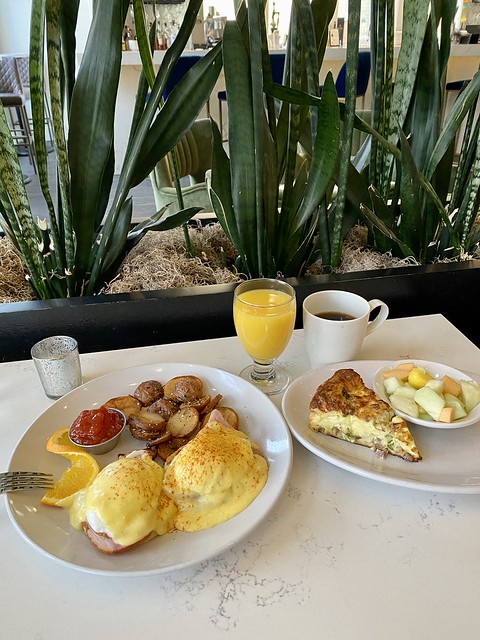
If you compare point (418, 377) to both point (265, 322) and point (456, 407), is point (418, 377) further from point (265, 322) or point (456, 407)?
point (265, 322)

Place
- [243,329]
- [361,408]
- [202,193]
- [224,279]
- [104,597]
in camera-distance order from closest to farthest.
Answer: [104,597] → [361,408] → [243,329] → [224,279] → [202,193]

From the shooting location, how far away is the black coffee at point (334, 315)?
2.43 feet

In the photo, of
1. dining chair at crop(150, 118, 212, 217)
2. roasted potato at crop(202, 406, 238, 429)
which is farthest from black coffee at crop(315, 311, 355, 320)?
dining chair at crop(150, 118, 212, 217)

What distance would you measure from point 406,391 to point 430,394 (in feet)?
0.11

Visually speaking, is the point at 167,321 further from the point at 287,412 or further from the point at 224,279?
the point at 287,412

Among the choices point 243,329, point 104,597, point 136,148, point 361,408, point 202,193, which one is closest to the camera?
point 104,597

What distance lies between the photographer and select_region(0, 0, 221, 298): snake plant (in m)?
0.79

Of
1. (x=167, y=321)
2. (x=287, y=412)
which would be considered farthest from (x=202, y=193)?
(x=287, y=412)

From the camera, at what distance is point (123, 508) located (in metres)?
0.47

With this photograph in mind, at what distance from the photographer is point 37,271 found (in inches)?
36.0

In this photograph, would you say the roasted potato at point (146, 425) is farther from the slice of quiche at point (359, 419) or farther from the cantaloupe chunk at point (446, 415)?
the cantaloupe chunk at point (446, 415)

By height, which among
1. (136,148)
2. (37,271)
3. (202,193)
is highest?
(136,148)

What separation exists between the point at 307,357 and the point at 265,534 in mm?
332

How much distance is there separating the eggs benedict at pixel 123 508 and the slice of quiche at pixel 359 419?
0.67 feet
